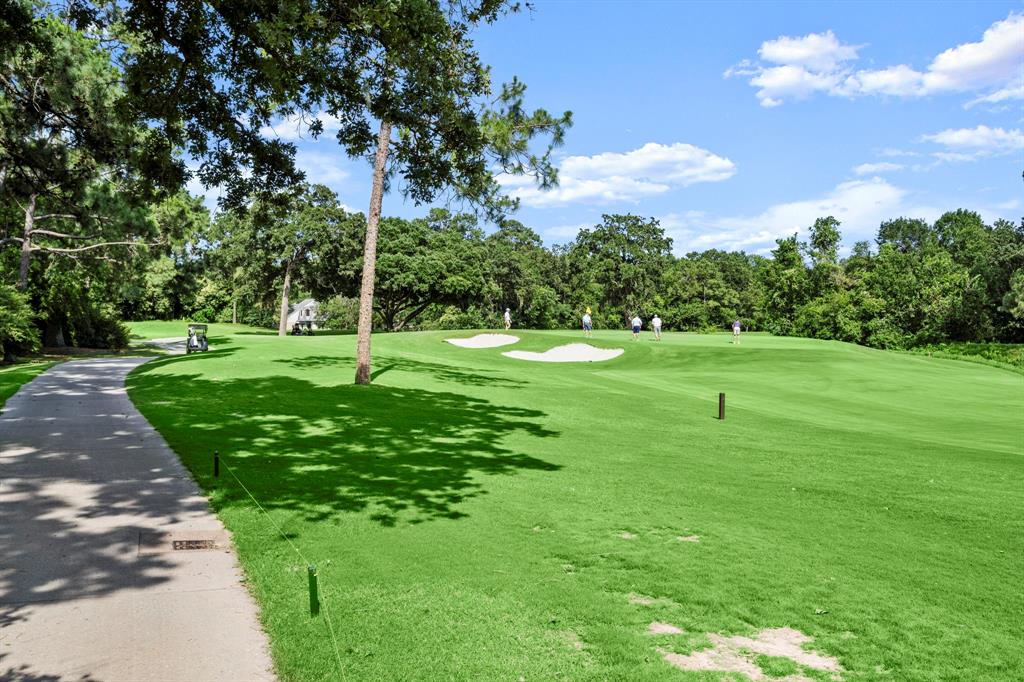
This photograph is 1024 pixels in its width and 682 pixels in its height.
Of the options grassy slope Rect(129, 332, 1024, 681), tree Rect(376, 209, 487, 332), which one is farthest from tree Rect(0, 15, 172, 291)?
Result: tree Rect(376, 209, 487, 332)

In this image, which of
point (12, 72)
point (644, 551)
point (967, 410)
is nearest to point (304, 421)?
point (644, 551)

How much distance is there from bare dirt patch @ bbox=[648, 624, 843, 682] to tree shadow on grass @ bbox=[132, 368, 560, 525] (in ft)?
13.5

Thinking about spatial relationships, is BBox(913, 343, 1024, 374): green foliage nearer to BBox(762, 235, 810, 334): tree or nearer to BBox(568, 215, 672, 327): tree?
BBox(762, 235, 810, 334): tree

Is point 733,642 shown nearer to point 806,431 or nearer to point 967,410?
point 806,431

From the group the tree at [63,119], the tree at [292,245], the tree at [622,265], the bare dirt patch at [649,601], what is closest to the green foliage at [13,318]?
the tree at [63,119]

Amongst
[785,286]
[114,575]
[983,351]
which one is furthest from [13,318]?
[785,286]

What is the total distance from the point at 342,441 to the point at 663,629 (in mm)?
8851

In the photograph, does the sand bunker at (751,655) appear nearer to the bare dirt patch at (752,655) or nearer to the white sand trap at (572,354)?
the bare dirt patch at (752,655)

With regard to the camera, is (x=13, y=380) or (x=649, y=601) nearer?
(x=649, y=601)

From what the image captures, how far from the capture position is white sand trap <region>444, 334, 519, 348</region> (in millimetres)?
42281

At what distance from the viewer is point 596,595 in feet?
20.4

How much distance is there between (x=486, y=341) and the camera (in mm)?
43438

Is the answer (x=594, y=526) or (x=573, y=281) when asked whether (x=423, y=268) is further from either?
(x=594, y=526)

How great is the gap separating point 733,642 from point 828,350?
3809 centimetres
